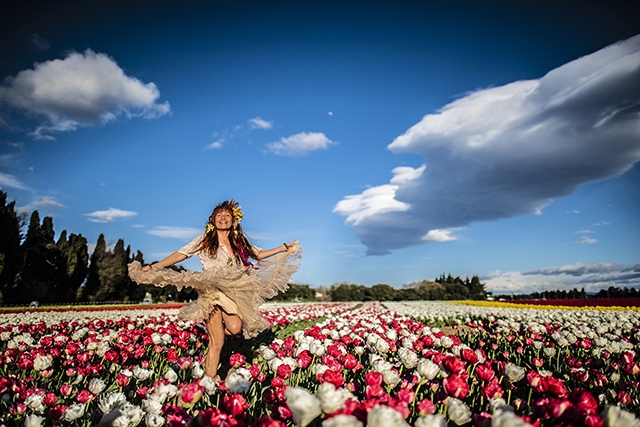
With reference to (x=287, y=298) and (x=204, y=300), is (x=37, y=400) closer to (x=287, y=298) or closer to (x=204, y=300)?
(x=204, y=300)

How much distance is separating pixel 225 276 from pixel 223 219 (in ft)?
3.24

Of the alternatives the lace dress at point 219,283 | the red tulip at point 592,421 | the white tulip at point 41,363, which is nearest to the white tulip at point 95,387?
the white tulip at point 41,363

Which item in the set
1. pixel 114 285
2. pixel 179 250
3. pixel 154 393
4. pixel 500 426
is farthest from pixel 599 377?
pixel 114 285

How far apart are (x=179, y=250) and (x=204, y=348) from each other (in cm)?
166

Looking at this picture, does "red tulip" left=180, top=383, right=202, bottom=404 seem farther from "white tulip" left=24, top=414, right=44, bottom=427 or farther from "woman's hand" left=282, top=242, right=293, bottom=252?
"woman's hand" left=282, top=242, right=293, bottom=252

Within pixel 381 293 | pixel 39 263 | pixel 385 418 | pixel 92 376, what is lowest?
pixel 381 293

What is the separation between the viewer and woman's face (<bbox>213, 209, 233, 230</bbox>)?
494 centimetres

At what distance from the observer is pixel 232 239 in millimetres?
5090

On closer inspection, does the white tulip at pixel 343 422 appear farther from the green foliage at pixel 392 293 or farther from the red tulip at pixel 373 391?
the green foliage at pixel 392 293

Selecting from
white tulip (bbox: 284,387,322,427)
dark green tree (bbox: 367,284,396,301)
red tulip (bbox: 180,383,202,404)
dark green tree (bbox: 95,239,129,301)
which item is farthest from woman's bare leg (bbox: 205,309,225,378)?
dark green tree (bbox: 367,284,396,301)

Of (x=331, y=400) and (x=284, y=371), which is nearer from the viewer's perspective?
(x=331, y=400)

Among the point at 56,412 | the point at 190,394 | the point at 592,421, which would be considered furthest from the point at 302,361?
the point at 592,421

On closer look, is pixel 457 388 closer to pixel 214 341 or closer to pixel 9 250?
pixel 214 341

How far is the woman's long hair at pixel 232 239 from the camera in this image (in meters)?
4.92
